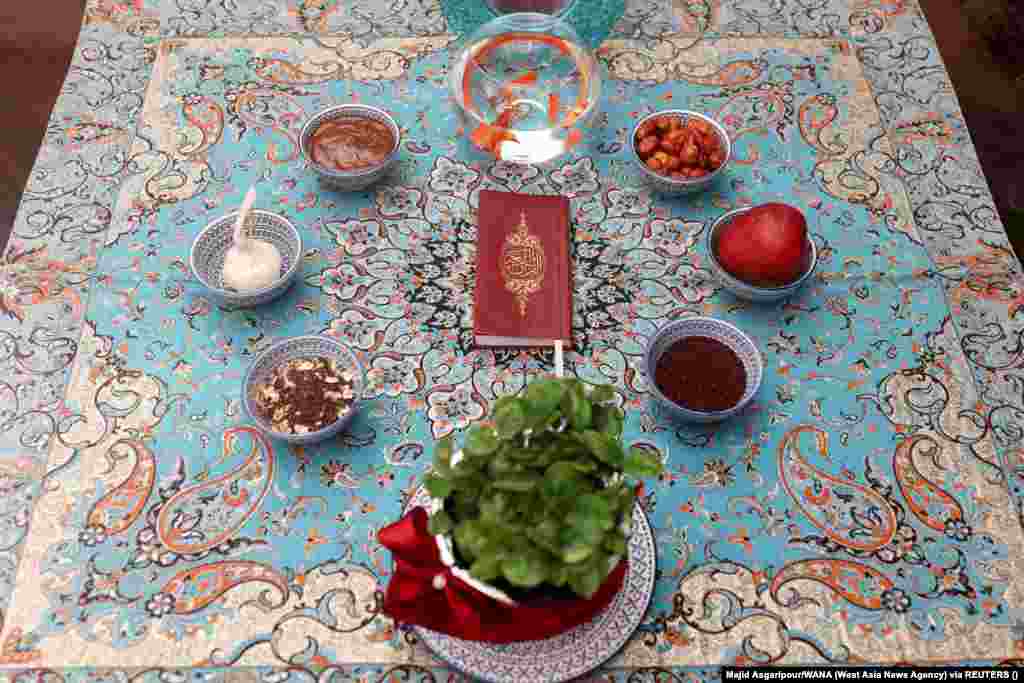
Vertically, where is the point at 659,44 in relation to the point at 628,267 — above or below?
above

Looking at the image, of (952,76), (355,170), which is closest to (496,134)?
(355,170)

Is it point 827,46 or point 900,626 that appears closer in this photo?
point 900,626

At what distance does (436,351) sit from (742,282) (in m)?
0.47

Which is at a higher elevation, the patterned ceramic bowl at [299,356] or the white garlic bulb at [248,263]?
the white garlic bulb at [248,263]

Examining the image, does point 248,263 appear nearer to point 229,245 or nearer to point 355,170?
point 229,245

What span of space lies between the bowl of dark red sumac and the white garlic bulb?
A: 0.58m

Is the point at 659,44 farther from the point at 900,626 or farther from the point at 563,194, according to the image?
the point at 900,626

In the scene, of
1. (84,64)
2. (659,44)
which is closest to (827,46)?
(659,44)

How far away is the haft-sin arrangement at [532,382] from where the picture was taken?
686mm

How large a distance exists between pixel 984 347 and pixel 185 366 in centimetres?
119

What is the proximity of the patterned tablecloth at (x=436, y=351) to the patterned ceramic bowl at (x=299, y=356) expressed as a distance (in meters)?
0.03

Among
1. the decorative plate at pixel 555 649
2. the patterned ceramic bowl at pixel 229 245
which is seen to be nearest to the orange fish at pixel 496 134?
the patterned ceramic bowl at pixel 229 245

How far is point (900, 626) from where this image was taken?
36.2 inches

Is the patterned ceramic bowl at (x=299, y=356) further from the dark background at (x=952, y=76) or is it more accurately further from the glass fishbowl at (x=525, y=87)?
the dark background at (x=952, y=76)
